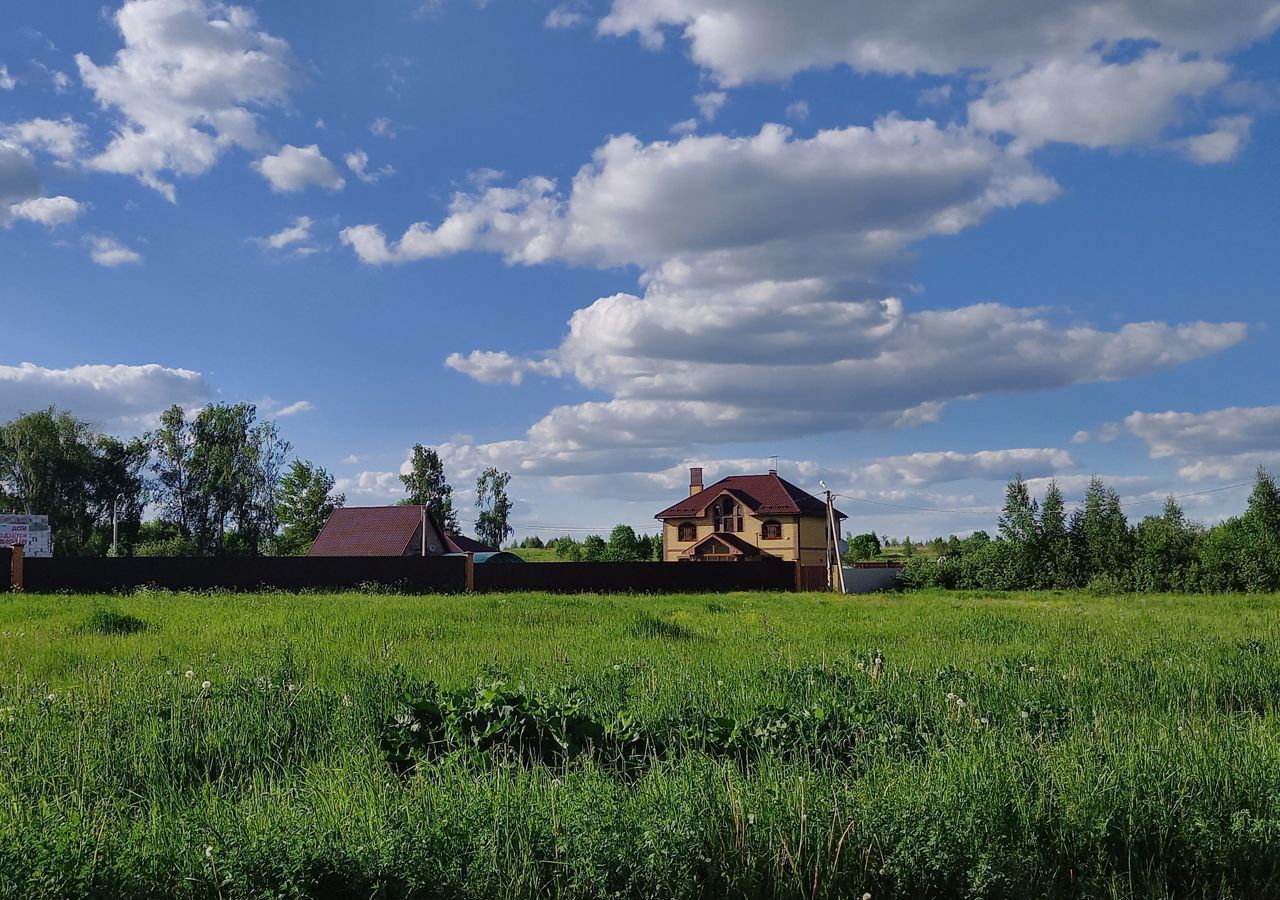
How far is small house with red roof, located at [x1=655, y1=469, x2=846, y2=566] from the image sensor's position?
44656 mm

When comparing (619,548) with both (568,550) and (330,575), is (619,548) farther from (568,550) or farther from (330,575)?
(330,575)

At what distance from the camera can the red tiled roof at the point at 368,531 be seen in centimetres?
4088

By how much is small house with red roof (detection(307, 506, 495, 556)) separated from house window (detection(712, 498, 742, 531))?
1358cm

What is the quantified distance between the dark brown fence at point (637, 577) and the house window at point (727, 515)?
10109mm

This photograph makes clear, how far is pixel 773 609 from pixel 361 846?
53.2 ft

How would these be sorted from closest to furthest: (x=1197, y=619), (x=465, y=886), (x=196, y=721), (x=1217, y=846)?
(x=465, y=886), (x=1217, y=846), (x=196, y=721), (x=1197, y=619)

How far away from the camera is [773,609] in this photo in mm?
19312

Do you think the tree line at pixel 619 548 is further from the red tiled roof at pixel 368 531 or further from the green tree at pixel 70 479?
the green tree at pixel 70 479

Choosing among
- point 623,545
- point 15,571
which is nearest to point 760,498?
point 623,545

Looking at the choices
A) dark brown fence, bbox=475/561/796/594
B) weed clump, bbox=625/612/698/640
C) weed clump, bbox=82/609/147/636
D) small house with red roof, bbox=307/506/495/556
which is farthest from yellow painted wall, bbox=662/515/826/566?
weed clump, bbox=82/609/147/636

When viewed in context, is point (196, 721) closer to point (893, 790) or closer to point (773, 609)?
point (893, 790)

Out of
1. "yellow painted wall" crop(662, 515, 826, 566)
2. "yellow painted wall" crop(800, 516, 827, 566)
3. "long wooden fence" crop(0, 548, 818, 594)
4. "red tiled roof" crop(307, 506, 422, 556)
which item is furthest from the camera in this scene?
"yellow painted wall" crop(800, 516, 827, 566)

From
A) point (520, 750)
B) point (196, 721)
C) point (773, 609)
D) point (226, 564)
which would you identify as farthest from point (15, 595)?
point (520, 750)

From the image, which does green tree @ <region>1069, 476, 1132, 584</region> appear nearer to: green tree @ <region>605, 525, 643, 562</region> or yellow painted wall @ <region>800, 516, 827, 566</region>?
yellow painted wall @ <region>800, 516, 827, 566</region>
